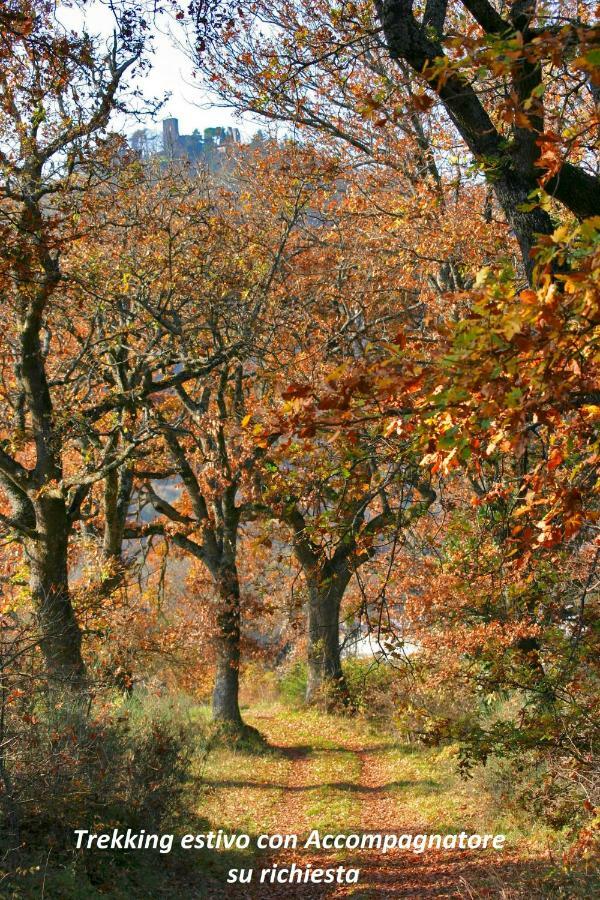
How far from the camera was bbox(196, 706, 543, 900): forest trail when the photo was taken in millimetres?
8820

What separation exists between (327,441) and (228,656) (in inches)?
572

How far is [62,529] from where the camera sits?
485 inches

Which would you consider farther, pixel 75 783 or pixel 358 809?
pixel 358 809

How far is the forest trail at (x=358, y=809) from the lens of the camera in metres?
8.82

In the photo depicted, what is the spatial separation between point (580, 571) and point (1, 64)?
8.17 meters

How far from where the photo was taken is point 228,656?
17.5 m

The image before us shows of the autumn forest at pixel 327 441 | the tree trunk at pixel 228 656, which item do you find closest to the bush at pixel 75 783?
the autumn forest at pixel 327 441

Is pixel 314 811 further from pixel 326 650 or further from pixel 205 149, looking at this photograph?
pixel 205 149

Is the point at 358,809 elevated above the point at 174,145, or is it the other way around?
the point at 174,145

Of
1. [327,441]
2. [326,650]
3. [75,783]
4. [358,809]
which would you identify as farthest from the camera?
[326,650]

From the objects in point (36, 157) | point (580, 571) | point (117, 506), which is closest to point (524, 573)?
point (580, 571)

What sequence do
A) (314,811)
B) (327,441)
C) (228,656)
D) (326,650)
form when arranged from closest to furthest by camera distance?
(327,441) < (314,811) < (228,656) < (326,650)

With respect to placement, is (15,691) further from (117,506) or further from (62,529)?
(117,506)

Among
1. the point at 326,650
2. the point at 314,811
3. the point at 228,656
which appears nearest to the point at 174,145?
the point at 228,656
